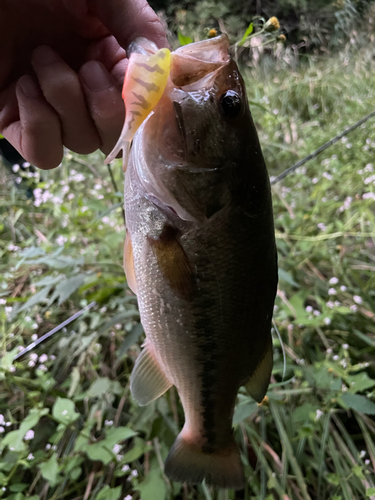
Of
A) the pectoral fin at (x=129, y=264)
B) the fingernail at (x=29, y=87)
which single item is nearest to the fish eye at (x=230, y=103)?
the pectoral fin at (x=129, y=264)

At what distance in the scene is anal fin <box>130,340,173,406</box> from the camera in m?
0.83

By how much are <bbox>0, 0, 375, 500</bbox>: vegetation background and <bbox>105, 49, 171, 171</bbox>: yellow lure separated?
60 centimetres

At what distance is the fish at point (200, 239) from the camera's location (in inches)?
24.0

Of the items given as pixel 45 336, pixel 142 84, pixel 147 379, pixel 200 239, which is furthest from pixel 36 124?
pixel 45 336

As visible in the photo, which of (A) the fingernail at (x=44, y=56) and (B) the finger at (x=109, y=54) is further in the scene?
(B) the finger at (x=109, y=54)

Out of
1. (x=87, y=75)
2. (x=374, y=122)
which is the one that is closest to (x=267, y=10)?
(x=374, y=122)

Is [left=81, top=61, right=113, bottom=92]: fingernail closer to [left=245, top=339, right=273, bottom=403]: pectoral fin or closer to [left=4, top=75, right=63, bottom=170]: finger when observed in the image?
[left=4, top=75, right=63, bottom=170]: finger

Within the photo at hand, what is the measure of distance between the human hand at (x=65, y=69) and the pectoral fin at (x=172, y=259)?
13.5 inches

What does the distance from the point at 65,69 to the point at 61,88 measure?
51 mm

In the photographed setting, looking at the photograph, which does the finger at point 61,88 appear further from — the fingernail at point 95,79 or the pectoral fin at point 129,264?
the pectoral fin at point 129,264

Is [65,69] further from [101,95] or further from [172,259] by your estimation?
[172,259]

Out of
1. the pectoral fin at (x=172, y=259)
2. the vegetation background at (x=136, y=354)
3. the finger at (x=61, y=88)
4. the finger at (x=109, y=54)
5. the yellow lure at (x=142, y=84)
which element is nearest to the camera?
the yellow lure at (x=142, y=84)

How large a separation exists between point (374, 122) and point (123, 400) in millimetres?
2682

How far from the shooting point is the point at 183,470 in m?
0.85
